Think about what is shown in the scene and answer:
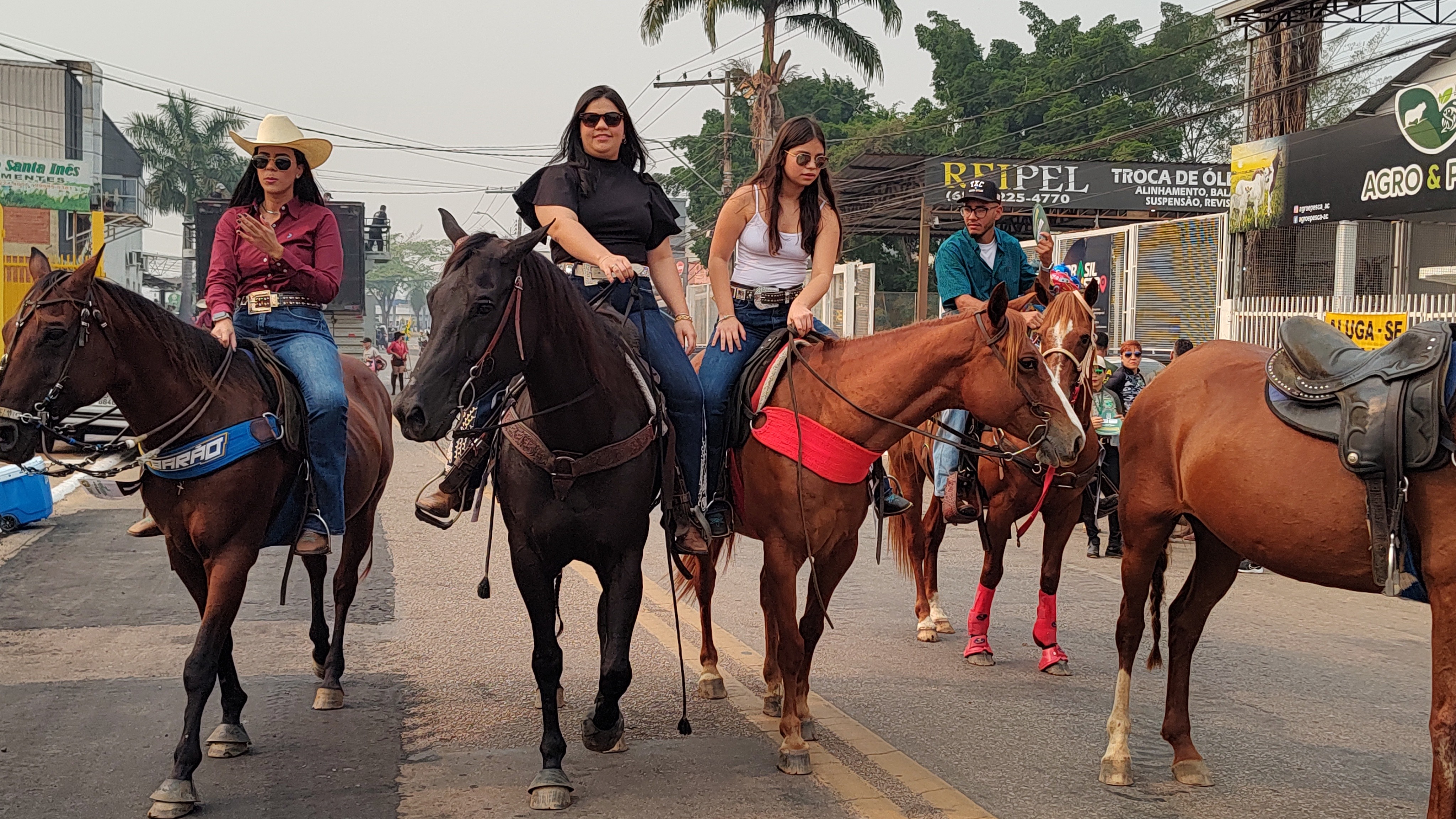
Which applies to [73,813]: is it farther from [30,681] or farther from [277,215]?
[277,215]

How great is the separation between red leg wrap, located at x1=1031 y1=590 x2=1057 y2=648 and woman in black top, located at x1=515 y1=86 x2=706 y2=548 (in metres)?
2.62

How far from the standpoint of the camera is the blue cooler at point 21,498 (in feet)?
39.2

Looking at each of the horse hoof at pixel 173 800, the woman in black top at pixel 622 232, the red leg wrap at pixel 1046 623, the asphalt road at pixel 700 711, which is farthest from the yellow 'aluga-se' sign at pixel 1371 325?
the horse hoof at pixel 173 800

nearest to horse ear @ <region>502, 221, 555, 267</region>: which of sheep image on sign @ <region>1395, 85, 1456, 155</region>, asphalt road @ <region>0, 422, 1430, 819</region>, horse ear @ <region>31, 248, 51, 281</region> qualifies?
horse ear @ <region>31, 248, 51, 281</region>

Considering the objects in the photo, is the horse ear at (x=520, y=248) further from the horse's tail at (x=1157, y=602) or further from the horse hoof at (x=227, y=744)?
the horse's tail at (x=1157, y=602)

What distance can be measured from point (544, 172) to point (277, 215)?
1465mm

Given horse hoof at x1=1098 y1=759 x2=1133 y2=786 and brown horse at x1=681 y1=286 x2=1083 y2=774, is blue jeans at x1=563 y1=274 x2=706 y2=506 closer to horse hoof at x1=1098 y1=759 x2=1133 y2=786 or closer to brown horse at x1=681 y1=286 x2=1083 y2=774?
brown horse at x1=681 y1=286 x2=1083 y2=774

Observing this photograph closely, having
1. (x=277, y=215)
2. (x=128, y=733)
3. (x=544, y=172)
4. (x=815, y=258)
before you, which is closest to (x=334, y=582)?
(x=128, y=733)

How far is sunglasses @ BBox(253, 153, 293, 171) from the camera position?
236 inches

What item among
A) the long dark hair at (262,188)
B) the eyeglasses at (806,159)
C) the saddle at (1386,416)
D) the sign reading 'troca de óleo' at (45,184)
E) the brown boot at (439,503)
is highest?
the sign reading 'troca de óleo' at (45,184)

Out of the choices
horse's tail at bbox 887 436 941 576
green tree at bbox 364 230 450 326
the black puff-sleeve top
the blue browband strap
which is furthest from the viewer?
green tree at bbox 364 230 450 326

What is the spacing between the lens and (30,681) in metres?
6.63

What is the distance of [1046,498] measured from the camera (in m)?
7.49

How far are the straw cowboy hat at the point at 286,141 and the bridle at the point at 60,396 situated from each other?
1.25 meters
